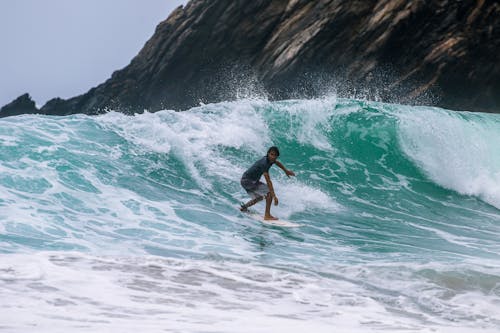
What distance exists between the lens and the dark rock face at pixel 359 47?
27.8 meters

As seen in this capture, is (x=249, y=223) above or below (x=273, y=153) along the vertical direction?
below

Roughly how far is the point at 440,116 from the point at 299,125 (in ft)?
15.1

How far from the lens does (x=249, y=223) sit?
29.6 feet

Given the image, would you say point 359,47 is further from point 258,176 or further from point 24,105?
point 24,105

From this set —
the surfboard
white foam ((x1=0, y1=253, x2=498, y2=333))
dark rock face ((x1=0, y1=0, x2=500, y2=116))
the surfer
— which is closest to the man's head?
the surfer

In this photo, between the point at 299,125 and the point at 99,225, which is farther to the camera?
the point at 299,125

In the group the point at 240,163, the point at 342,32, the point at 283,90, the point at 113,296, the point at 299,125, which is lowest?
the point at 113,296

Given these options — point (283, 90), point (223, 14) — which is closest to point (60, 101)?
point (223, 14)

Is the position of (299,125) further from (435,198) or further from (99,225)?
(99,225)

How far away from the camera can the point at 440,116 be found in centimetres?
1648

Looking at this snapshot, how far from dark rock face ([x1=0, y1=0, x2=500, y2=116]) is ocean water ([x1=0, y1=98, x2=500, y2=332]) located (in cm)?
1064

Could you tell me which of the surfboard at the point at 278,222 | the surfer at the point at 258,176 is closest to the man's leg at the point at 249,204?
the surfer at the point at 258,176

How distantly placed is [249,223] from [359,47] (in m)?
22.1

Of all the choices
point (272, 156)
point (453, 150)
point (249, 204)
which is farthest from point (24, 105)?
point (272, 156)
